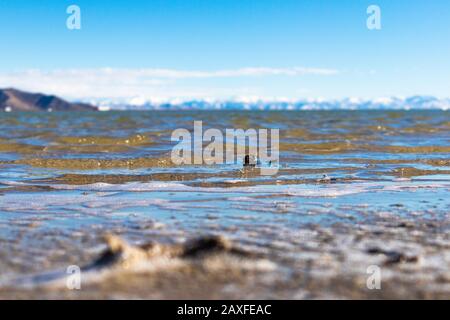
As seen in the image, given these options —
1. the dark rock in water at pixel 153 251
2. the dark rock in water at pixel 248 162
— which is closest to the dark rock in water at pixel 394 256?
the dark rock in water at pixel 153 251

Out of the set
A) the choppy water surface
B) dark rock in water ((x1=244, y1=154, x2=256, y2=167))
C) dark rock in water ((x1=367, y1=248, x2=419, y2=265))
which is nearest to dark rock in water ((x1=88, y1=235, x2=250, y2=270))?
the choppy water surface

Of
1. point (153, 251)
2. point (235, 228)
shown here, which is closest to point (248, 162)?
point (235, 228)

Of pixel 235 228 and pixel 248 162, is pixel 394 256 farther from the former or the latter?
pixel 248 162

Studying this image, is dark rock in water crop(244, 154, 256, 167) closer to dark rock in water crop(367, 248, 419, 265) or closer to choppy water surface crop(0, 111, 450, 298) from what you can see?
choppy water surface crop(0, 111, 450, 298)

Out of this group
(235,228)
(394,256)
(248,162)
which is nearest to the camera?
(394,256)

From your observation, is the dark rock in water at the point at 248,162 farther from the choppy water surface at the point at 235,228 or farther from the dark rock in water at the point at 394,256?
the dark rock in water at the point at 394,256

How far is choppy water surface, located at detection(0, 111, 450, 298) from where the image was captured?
16.7 feet

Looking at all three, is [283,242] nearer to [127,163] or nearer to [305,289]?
[305,289]

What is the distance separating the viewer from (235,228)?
721 cm

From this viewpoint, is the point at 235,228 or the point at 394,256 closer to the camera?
the point at 394,256
